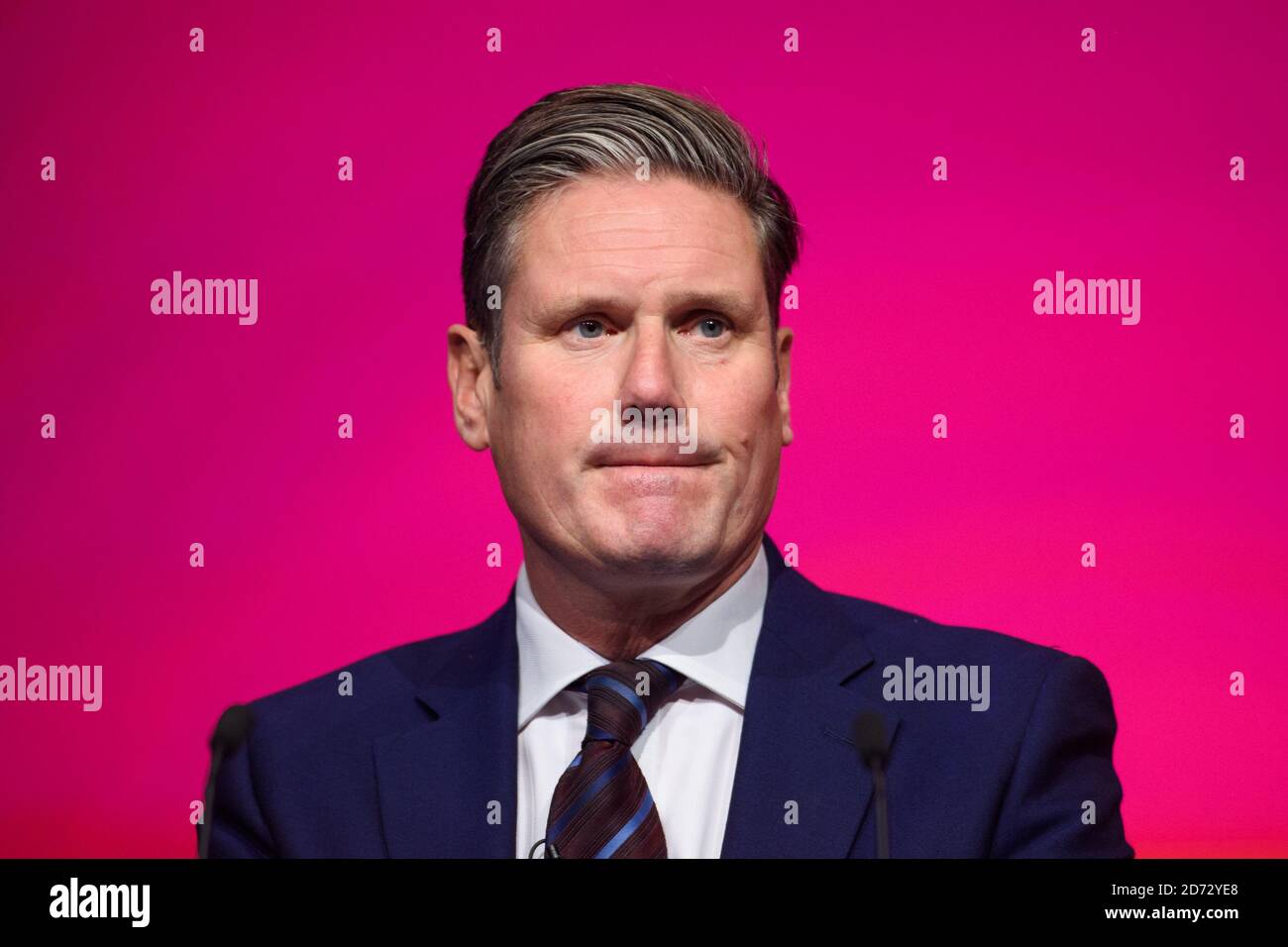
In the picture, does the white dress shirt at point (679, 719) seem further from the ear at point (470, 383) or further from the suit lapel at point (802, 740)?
the ear at point (470, 383)

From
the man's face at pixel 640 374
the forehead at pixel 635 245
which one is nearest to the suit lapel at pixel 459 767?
the man's face at pixel 640 374

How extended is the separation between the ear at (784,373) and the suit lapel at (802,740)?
288mm

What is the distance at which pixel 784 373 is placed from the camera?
3297 millimetres

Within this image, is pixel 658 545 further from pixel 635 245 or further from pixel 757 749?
pixel 635 245

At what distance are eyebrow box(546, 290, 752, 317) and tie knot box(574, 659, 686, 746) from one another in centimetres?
57

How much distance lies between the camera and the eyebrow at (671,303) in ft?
9.96

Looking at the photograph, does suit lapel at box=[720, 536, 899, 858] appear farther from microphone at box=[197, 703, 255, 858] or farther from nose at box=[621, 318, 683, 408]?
microphone at box=[197, 703, 255, 858]

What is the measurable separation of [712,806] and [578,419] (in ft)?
2.10

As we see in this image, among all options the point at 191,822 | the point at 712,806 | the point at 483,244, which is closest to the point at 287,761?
the point at 191,822

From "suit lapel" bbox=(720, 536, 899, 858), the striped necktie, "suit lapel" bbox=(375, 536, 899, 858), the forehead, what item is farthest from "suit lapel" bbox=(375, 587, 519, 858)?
the forehead

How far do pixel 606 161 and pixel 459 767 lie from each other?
1000 mm
